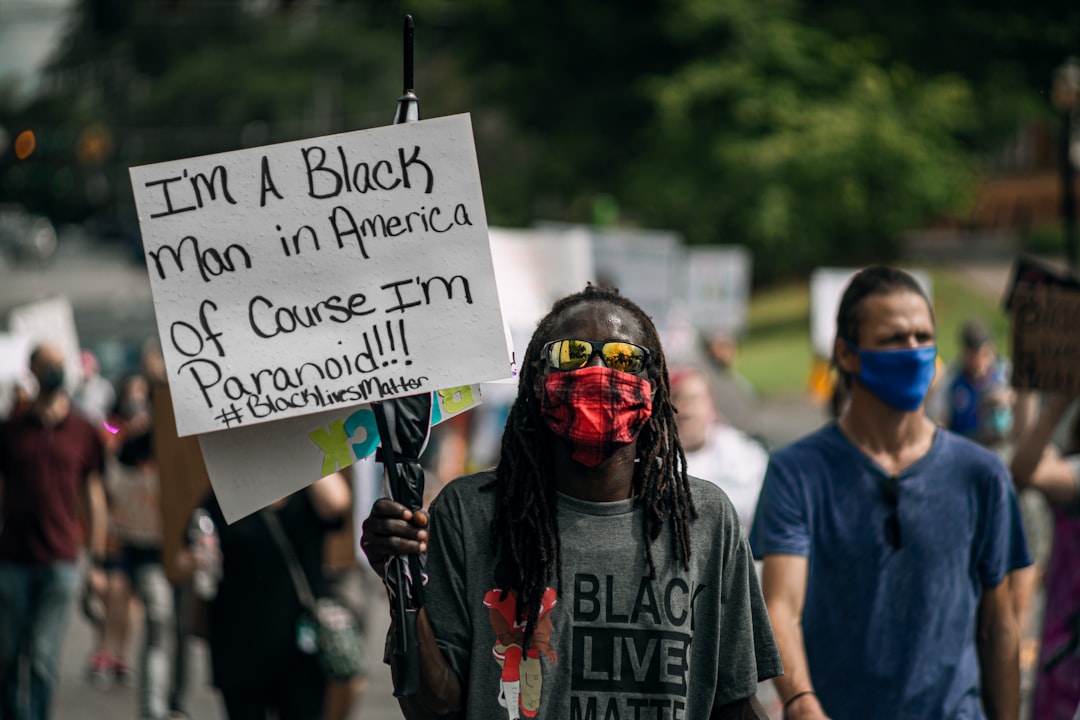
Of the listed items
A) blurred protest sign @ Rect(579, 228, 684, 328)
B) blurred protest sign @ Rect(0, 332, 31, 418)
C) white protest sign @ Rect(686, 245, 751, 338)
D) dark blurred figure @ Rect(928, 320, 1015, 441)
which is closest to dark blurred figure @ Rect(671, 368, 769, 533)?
dark blurred figure @ Rect(928, 320, 1015, 441)

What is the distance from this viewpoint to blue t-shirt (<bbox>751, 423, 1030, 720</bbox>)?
374cm

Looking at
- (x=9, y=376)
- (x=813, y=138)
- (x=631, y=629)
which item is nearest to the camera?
(x=631, y=629)

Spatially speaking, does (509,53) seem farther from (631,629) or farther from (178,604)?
(631,629)

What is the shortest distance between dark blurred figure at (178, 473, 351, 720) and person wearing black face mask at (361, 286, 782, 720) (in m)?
2.50

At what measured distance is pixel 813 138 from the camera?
92.3ft

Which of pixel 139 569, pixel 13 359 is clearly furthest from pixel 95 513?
pixel 13 359

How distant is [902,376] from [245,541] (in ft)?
8.19

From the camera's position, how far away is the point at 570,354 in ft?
9.42

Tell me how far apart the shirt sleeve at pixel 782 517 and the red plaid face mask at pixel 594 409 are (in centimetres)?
111

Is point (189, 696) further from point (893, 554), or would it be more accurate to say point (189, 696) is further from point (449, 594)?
point (449, 594)

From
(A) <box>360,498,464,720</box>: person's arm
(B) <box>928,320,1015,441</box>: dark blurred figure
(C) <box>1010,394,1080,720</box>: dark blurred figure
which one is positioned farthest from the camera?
(B) <box>928,320,1015,441</box>: dark blurred figure

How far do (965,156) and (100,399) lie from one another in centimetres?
2325

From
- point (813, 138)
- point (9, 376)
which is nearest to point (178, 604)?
point (9, 376)

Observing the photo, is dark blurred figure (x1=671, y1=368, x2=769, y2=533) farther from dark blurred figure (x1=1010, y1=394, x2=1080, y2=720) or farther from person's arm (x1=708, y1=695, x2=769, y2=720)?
person's arm (x1=708, y1=695, x2=769, y2=720)
